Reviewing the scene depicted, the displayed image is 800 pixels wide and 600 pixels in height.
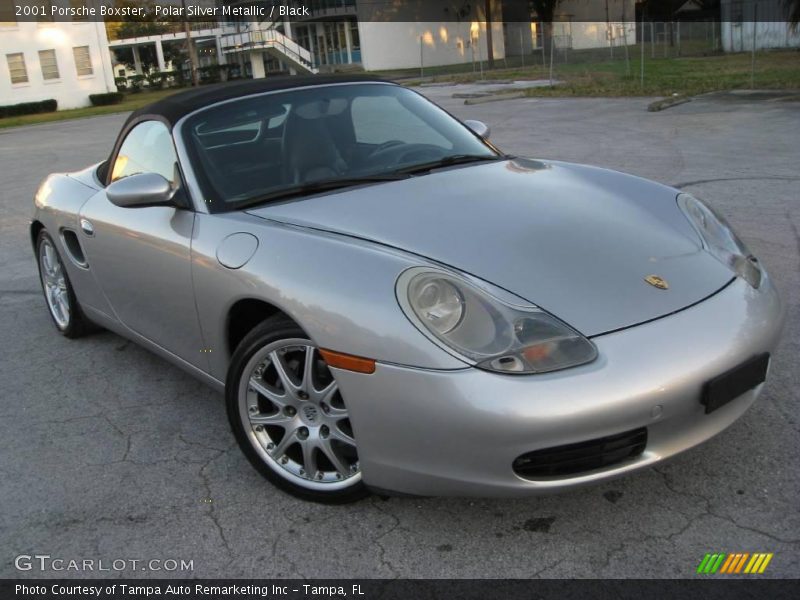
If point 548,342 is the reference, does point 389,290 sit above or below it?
above

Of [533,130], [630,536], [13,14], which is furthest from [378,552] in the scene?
[13,14]

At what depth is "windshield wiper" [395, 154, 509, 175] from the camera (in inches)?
137

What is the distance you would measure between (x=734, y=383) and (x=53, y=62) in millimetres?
45662

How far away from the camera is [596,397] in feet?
7.37

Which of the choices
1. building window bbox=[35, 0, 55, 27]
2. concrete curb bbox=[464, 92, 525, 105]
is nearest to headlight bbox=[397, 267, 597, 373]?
concrete curb bbox=[464, 92, 525, 105]

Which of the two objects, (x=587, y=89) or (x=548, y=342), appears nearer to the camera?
(x=548, y=342)

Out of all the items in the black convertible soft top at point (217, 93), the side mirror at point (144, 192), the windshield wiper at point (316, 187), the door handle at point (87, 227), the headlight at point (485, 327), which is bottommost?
the headlight at point (485, 327)

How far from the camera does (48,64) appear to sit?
137ft

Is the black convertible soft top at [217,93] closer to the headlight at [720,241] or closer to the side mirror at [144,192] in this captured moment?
the side mirror at [144,192]

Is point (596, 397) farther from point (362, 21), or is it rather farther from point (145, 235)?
point (362, 21)

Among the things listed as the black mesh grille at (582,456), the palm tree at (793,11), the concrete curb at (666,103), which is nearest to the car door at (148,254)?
the black mesh grille at (582,456)

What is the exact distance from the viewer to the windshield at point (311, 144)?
3.34 m

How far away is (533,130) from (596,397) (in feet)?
37.3
